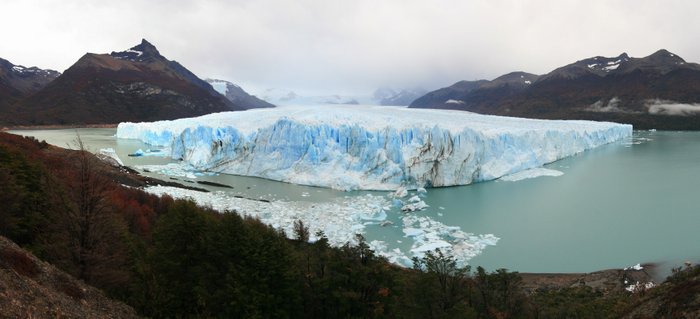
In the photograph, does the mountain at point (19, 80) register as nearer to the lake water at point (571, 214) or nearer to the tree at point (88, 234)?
the lake water at point (571, 214)

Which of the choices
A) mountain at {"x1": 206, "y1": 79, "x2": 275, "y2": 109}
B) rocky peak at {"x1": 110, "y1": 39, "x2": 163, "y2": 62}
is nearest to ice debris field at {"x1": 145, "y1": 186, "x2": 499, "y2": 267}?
rocky peak at {"x1": 110, "y1": 39, "x2": 163, "y2": 62}

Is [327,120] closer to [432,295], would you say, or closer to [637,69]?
[432,295]

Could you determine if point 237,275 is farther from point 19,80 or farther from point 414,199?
point 19,80

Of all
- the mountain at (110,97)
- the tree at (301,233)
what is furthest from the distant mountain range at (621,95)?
the tree at (301,233)

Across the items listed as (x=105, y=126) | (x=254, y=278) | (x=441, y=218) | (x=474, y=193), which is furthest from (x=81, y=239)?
(x=105, y=126)

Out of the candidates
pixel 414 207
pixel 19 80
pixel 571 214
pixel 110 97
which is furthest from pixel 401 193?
pixel 19 80

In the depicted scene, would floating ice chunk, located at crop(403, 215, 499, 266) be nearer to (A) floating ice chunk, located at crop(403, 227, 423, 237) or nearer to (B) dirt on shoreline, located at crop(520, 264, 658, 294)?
(A) floating ice chunk, located at crop(403, 227, 423, 237)
